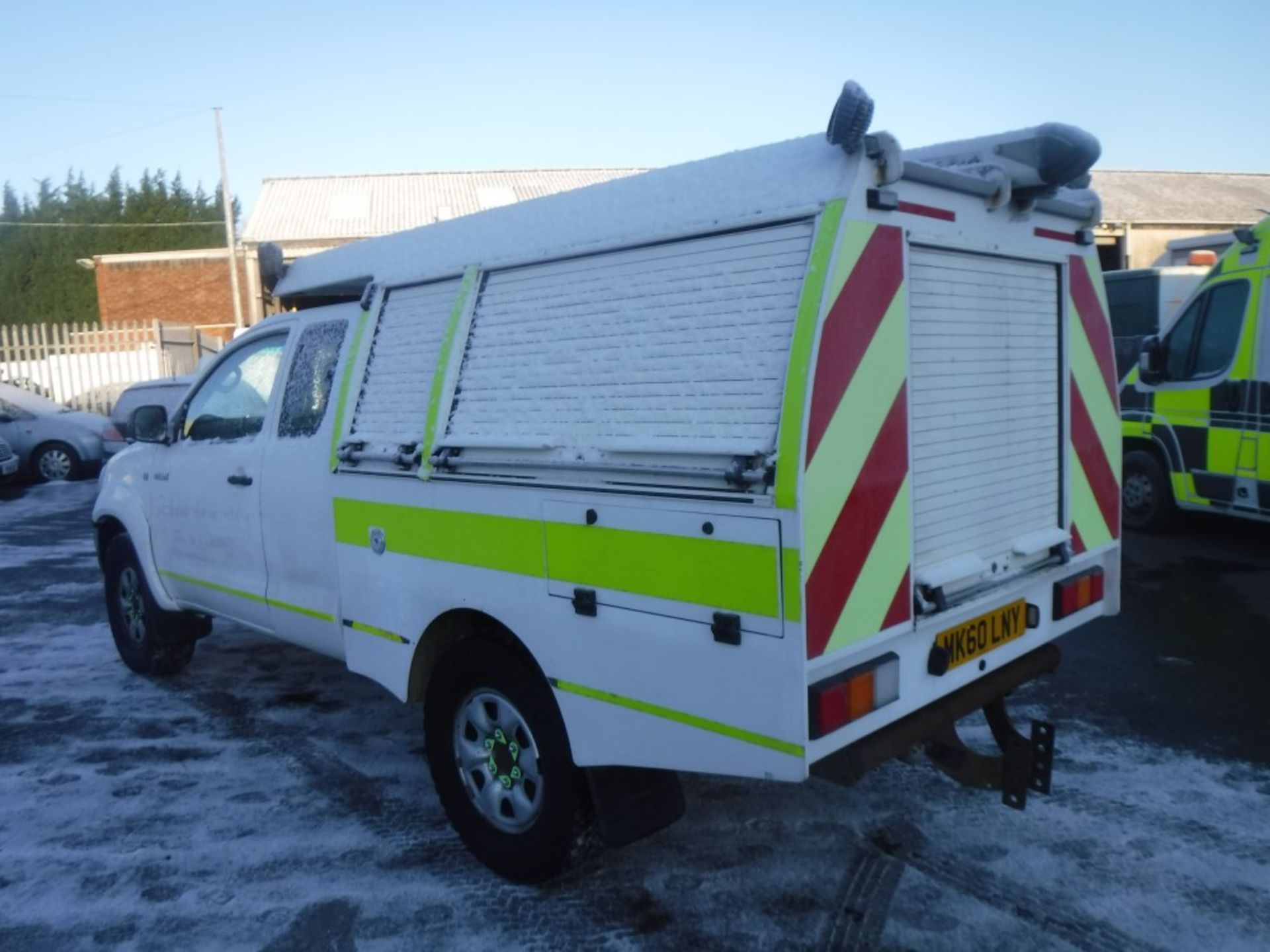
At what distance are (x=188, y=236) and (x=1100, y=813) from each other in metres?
66.1

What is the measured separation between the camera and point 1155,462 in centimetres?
932

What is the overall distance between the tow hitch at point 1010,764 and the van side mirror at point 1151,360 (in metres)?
6.46

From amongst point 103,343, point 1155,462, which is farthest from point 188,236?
point 1155,462

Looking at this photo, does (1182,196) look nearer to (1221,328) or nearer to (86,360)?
(1221,328)

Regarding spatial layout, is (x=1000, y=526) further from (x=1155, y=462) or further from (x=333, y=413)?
(x=1155, y=462)

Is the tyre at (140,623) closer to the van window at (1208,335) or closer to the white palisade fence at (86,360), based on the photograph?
the van window at (1208,335)

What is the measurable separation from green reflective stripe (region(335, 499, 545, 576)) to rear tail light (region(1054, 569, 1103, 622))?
6.06 ft

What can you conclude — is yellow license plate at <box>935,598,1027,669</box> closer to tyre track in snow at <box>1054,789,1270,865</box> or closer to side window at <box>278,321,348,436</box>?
tyre track in snow at <box>1054,789,1270,865</box>

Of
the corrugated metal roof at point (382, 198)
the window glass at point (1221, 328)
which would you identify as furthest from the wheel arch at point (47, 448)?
the window glass at point (1221, 328)

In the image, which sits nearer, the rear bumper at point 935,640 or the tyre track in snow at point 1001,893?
the rear bumper at point 935,640

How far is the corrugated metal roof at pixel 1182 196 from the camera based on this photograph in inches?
1025

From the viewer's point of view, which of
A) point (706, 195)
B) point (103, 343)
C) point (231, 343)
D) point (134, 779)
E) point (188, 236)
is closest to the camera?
point (706, 195)

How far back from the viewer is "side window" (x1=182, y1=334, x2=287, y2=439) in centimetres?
488

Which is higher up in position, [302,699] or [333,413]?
[333,413]
